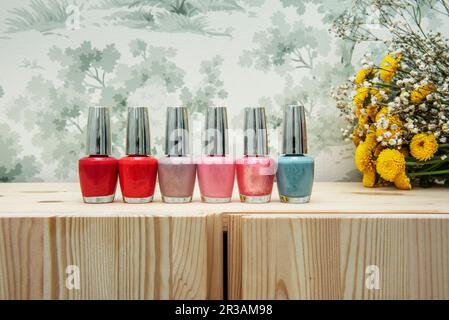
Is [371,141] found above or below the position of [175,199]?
above

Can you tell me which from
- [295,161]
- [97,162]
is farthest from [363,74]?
[97,162]

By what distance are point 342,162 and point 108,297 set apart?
2.21 ft

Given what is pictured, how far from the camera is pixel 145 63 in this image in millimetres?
1076

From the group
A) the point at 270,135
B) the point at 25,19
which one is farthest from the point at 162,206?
the point at 25,19

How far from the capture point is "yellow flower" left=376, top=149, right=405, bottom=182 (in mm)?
897

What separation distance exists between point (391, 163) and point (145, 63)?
1.93 ft

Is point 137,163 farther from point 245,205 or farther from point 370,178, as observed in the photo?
point 370,178

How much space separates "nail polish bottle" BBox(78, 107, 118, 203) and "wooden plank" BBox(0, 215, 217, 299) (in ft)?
0.40

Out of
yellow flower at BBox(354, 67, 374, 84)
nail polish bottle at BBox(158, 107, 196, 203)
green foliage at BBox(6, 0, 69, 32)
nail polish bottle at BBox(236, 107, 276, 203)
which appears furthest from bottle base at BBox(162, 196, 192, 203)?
green foliage at BBox(6, 0, 69, 32)

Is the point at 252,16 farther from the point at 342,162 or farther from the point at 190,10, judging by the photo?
the point at 342,162

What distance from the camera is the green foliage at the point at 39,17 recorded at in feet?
3.53

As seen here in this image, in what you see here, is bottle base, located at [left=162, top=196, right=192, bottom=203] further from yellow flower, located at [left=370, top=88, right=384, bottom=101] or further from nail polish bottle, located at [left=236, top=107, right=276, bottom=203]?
yellow flower, located at [left=370, top=88, right=384, bottom=101]

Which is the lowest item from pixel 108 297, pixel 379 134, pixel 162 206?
pixel 108 297

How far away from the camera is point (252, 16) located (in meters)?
1.08
